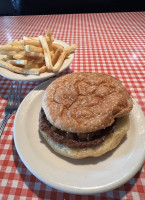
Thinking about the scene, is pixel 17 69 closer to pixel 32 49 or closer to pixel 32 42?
pixel 32 49

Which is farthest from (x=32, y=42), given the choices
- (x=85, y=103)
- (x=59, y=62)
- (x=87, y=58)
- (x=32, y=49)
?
(x=85, y=103)

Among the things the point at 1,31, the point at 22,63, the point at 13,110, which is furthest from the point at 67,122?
the point at 1,31

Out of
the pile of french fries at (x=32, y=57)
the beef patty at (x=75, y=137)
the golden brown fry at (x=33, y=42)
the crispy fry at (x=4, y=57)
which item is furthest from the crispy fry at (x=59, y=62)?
the beef patty at (x=75, y=137)

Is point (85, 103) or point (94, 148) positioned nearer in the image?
point (94, 148)

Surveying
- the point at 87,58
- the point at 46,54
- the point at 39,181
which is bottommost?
the point at 39,181

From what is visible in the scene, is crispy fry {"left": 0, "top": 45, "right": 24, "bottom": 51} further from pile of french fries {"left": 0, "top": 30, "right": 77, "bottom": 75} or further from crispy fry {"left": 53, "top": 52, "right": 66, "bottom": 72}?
crispy fry {"left": 53, "top": 52, "right": 66, "bottom": 72}

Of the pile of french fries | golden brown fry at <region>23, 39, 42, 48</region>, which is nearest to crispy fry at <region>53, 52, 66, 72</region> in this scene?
the pile of french fries
